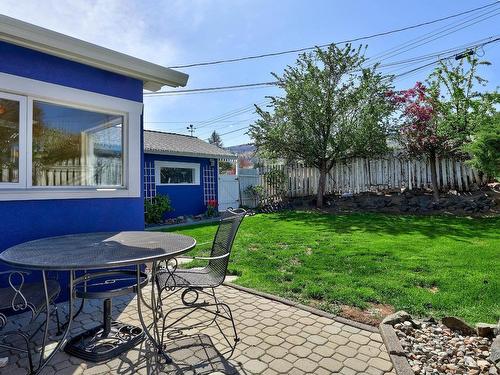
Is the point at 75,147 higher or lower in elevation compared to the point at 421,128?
lower

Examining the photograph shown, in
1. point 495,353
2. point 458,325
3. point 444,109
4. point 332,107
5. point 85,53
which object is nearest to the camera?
point 495,353

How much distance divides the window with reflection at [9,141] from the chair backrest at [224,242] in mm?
2255

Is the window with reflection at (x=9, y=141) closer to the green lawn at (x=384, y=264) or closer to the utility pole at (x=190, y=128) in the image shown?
the green lawn at (x=384, y=264)

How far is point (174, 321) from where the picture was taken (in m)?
3.24

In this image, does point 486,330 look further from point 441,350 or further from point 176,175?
point 176,175

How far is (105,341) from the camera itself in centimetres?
279

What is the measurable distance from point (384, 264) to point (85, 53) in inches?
189

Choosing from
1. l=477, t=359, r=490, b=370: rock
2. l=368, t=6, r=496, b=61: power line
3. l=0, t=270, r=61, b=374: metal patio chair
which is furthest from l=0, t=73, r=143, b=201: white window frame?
l=368, t=6, r=496, b=61: power line

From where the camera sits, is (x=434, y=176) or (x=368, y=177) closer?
(x=434, y=176)

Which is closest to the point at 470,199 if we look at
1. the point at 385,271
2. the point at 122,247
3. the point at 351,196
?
the point at 351,196

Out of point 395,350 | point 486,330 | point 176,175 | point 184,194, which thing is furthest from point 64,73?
point 184,194

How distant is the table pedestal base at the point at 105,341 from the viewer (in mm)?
2570

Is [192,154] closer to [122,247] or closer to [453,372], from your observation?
[122,247]

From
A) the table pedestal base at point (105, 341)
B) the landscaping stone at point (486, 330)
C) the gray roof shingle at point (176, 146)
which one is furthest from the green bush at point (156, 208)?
the landscaping stone at point (486, 330)
